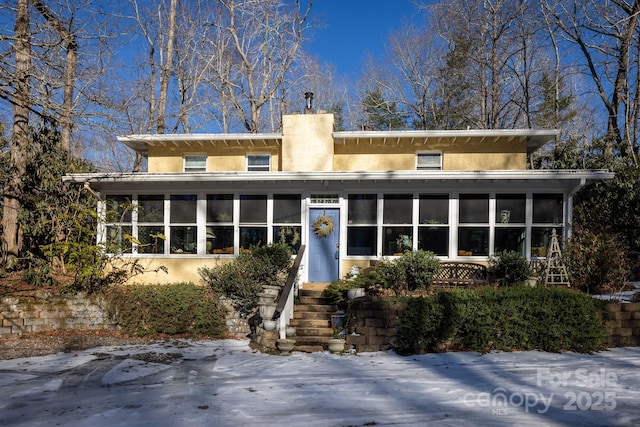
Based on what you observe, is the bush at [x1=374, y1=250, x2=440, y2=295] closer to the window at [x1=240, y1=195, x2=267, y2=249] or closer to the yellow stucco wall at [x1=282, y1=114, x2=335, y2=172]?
the window at [x1=240, y1=195, x2=267, y2=249]

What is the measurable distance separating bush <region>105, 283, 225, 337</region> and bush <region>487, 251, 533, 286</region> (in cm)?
643

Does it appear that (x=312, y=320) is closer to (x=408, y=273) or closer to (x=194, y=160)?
(x=408, y=273)

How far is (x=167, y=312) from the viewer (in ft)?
28.4

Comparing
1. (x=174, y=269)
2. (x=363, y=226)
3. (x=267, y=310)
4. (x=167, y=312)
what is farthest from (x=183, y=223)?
(x=363, y=226)

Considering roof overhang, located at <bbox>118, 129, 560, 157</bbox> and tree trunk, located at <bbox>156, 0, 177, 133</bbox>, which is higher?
tree trunk, located at <bbox>156, 0, 177, 133</bbox>

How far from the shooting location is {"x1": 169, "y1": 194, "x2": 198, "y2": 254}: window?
34.1ft

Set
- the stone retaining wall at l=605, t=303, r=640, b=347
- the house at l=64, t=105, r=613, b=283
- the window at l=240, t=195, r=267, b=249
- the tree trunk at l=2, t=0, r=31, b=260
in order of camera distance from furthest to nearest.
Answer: the tree trunk at l=2, t=0, r=31, b=260, the window at l=240, t=195, r=267, b=249, the house at l=64, t=105, r=613, b=283, the stone retaining wall at l=605, t=303, r=640, b=347

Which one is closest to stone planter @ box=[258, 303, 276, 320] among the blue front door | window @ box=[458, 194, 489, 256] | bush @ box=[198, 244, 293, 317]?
bush @ box=[198, 244, 293, 317]

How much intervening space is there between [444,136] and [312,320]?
23.4 feet

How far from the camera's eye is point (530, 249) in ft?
32.2

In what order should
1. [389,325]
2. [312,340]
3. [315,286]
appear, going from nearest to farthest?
[389,325] < [312,340] < [315,286]

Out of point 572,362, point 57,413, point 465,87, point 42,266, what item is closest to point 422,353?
point 572,362

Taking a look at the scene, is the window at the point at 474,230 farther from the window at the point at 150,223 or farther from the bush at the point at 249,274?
the window at the point at 150,223

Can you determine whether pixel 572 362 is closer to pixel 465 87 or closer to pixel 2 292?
pixel 2 292
